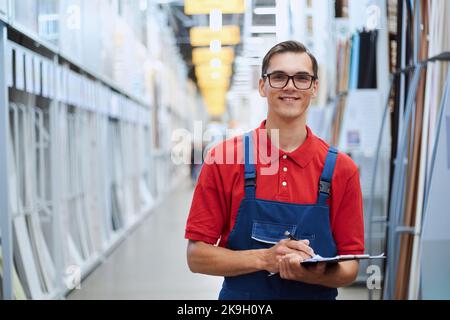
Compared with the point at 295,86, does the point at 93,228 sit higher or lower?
lower

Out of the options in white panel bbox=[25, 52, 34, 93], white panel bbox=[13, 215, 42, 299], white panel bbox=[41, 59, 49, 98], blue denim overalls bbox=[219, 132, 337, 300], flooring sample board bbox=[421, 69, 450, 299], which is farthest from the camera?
white panel bbox=[41, 59, 49, 98]

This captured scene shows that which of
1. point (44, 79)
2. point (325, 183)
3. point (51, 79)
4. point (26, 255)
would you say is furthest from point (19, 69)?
point (325, 183)

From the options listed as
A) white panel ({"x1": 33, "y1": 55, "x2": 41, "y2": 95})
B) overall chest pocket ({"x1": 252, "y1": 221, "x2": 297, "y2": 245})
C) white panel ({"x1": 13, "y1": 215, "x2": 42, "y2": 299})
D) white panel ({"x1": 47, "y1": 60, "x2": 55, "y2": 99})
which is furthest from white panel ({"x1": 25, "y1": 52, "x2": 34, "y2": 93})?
overall chest pocket ({"x1": 252, "y1": 221, "x2": 297, "y2": 245})

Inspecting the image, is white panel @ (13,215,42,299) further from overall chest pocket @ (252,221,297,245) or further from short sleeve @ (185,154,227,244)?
overall chest pocket @ (252,221,297,245)

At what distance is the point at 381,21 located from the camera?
3592 mm

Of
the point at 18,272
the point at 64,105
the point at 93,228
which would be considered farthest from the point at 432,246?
the point at 93,228

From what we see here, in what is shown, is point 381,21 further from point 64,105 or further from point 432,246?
point 64,105

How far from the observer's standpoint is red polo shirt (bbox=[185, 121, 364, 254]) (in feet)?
5.08

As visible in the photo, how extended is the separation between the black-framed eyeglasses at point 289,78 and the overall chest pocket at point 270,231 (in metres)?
0.39

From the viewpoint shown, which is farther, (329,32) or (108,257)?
(108,257)

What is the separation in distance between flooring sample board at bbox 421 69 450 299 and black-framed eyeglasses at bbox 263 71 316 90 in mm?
799

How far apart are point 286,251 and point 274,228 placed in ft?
0.36

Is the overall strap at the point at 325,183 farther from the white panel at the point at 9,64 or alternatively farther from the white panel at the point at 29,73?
the white panel at the point at 29,73

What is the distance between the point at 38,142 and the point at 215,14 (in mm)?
2173
